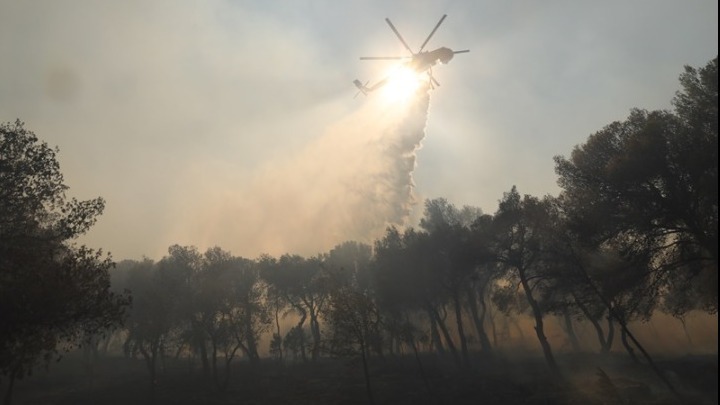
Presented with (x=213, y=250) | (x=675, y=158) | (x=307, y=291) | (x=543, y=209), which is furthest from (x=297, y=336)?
(x=675, y=158)

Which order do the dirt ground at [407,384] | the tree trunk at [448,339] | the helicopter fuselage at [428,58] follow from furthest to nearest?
the helicopter fuselage at [428,58]
the tree trunk at [448,339]
the dirt ground at [407,384]

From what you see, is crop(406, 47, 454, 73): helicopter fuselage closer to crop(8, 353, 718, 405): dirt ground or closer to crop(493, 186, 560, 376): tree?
crop(493, 186, 560, 376): tree

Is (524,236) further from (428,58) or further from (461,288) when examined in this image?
(428,58)

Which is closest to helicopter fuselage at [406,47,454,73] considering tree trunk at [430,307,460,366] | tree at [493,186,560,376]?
tree at [493,186,560,376]

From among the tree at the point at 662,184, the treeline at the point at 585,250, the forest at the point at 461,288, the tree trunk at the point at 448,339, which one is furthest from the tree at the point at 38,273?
the tree trunk at the point at 448,339

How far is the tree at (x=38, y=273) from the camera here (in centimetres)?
1650

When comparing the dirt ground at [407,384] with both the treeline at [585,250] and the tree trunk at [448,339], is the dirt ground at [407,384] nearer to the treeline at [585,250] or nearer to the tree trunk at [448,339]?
the tree trunk at [448,339]

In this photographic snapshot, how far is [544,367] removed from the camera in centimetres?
4297

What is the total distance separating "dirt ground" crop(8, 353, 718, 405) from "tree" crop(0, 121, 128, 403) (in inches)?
704

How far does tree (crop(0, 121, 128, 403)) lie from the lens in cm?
1650

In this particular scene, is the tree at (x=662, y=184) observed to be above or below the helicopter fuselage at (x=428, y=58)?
below

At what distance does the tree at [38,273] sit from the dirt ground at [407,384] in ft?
58.6

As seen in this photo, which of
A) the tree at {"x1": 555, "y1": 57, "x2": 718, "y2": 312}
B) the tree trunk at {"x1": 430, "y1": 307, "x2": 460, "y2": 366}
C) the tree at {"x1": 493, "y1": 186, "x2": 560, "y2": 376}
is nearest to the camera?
the tree at {"x1": 555, "y1": 57, "x2": 718, "y2": 312}

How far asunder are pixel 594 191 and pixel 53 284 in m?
31.4
